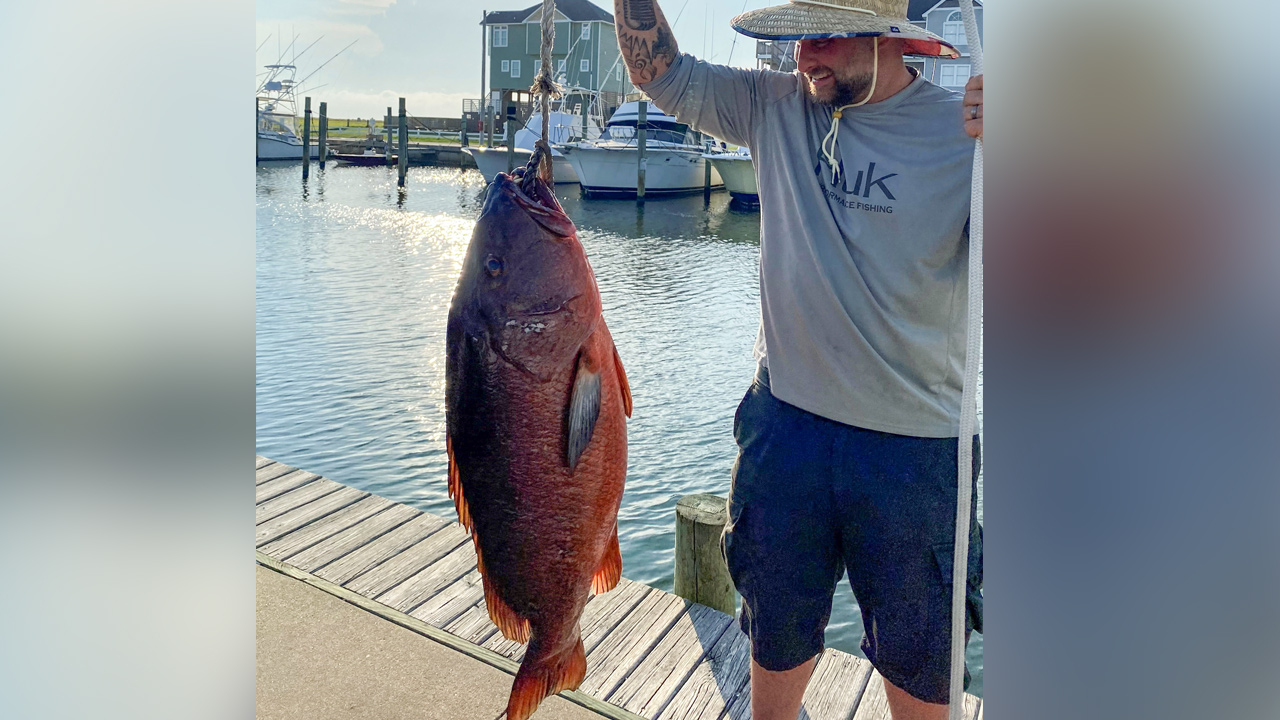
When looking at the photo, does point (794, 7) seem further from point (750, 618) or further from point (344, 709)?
point (344, 709)

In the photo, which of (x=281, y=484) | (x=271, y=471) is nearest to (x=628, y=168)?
(x=271, y=471)

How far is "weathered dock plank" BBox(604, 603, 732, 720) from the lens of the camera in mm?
3479

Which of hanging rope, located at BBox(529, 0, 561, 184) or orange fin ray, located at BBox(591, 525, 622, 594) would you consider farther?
orange fin ray, located at BBox(591, 525, 622, 594)

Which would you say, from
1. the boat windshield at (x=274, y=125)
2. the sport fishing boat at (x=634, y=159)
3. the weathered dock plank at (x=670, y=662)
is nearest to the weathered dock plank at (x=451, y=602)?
the weathered dock plank at (x=670, y=662)

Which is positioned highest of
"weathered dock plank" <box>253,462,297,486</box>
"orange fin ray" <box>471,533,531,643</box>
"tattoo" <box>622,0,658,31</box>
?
"tattoo" <box>622,0,658,31</box>

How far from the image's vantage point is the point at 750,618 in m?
2.58

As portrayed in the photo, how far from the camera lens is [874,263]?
229 centimetres

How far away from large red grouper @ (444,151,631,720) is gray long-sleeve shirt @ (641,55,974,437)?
833mm

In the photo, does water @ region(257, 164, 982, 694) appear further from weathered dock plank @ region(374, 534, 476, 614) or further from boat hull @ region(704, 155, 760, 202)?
boat hull @ region(704, 155, 760, 202)

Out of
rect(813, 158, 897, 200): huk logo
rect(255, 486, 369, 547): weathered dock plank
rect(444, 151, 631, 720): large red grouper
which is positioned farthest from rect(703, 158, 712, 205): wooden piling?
rect(444, 151, 631, 720): large red grouper

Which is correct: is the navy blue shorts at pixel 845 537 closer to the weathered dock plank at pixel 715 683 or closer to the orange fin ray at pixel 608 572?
Answer: the orange fin ray at pixel 608 572

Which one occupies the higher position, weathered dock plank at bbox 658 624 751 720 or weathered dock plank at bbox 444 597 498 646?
weathered dock plank at bbox 444 597 498 646

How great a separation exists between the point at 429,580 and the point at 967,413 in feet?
10.7

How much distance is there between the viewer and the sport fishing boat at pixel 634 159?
3216cm
